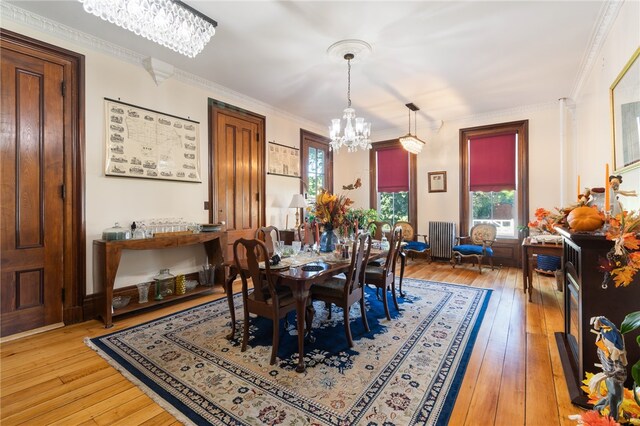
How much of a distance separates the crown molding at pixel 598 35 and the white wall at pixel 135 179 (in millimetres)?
4340

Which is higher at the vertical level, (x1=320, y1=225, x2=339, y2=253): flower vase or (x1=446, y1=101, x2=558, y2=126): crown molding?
(x1=446, y1=101, x2=558, y2=126): crown molding

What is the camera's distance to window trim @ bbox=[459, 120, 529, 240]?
5254mm

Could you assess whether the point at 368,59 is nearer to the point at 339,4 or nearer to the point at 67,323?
the point at 339,4

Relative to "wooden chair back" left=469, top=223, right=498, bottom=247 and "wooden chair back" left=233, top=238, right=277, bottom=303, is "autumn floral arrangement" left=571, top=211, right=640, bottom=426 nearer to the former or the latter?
"wooden chair back" left=233, top=238, right=277, bottom=303

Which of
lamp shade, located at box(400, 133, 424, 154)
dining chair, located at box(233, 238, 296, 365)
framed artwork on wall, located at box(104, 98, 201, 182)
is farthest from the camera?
lamp shade, located at box(400, 133, 424, 154)

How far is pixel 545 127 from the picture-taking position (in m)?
5.08

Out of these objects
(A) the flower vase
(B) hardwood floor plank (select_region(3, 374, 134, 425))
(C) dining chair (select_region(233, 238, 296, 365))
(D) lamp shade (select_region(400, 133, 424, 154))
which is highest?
(D) lamp shade (select_region(400, 133, 424, 154))

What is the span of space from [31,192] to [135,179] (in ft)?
2.97

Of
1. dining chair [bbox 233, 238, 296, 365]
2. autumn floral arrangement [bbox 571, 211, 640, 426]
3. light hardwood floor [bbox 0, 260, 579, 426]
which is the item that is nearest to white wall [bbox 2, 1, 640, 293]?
light hardwood floor [bbox 0, 260, 579, 426]

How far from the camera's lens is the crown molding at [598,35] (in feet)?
8.28

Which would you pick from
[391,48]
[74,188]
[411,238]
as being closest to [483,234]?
[411,238]

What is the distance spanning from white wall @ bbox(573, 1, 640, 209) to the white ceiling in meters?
0.27

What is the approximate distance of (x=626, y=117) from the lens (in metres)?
2.24

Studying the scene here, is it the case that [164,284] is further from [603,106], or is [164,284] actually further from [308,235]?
[603,106]
